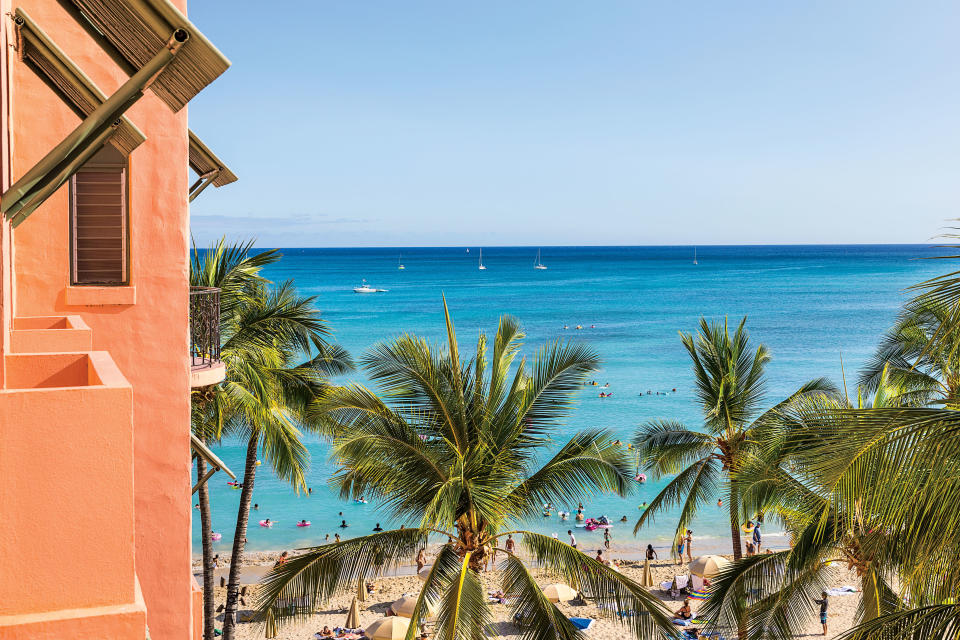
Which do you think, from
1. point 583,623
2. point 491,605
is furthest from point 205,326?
point 491,605

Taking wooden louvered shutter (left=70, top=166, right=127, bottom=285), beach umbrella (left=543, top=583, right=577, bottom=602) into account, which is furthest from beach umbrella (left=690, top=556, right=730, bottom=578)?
wooden louvered shutter (left=70, top=166, right=127, bottom=285)

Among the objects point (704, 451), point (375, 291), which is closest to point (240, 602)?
point (704, 451)

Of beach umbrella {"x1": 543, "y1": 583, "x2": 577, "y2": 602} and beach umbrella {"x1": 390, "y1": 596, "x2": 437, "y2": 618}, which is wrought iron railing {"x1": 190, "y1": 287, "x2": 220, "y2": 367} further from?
beach umbrella {"x1": 543, "y1": 583, "x2": 577, "y2": 602}

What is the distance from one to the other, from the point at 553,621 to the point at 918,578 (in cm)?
477

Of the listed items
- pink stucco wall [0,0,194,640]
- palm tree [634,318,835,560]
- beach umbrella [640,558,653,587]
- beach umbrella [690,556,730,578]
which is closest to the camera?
pink stucco wall [0,0,194,640]

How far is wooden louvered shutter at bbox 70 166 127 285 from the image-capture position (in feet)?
27.4

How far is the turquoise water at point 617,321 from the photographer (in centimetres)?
3881

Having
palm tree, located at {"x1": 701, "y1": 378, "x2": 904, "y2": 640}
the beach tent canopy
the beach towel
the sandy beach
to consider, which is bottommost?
the sandy beach

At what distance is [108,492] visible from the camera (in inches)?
149

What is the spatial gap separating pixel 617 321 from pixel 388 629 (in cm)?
7725

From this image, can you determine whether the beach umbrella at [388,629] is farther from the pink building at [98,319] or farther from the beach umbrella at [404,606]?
the pink building at [98,319]

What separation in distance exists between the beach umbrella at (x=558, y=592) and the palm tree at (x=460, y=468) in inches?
542

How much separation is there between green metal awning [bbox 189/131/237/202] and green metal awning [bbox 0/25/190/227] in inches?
237

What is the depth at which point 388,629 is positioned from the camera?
72.4 ft
